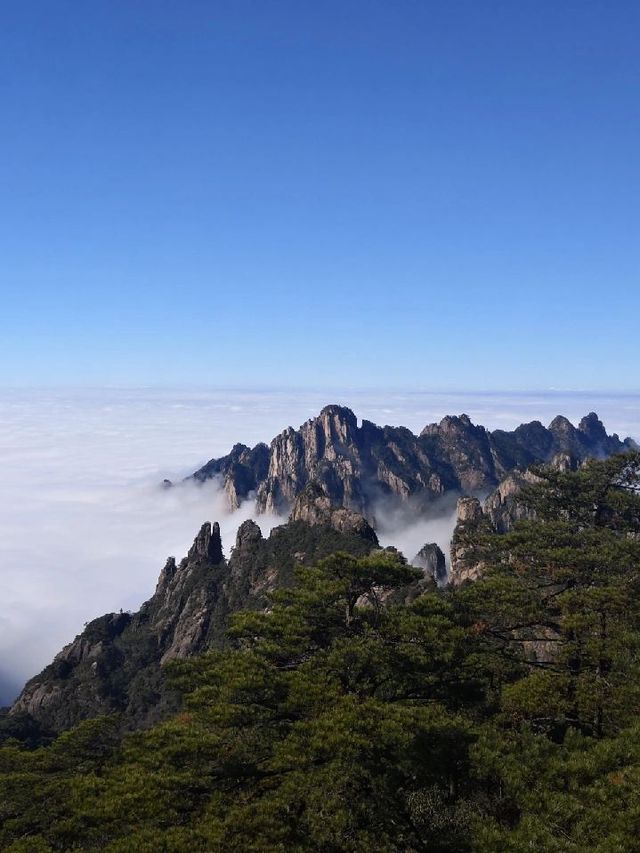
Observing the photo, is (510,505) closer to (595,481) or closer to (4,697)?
(595,481)

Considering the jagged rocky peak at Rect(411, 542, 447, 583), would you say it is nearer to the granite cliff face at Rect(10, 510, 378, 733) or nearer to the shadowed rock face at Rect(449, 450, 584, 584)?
the shadowed rock face at Rect(449, 450, 584, 584)

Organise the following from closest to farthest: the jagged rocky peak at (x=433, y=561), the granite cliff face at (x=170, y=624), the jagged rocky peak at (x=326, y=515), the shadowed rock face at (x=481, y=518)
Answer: the shadowed rock face at (x=481, y=518) < the granite cliff face at (x=170, y=624) < the jagged rocky peak at (x=326, y=515) < the jagged rocky peak at (x=433, y=561)

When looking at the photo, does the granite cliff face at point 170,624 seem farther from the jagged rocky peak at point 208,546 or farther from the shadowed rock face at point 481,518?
the shadowed rock face at point 481,518

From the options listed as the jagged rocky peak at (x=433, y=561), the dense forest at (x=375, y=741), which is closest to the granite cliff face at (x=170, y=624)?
the jagged rocky peak at (x=433, y=561)

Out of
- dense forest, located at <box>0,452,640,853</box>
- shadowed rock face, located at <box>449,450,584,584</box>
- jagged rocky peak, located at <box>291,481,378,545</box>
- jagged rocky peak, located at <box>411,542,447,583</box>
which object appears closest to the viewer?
dense forest, located at <box>0,452,640,853</box>

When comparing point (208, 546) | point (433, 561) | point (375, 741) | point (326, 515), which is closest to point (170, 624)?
point (208, 546)

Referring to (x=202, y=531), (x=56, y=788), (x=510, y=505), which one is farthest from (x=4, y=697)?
(x=56, y=788)

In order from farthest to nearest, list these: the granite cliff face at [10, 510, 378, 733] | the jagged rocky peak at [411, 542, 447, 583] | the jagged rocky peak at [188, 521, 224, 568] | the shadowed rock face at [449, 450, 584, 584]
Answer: the jagged rocky peak at [188, 521, 224, 568] < the jagged rocky peak at [411, 542, 447, 583] < the granite cliff face at [10, 510, 378, 733] < the shadowed rock face at [449, 450, 584, 584]

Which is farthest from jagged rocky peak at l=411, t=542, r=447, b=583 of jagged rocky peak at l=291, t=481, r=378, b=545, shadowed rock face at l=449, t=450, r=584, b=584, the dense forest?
the dense forest
